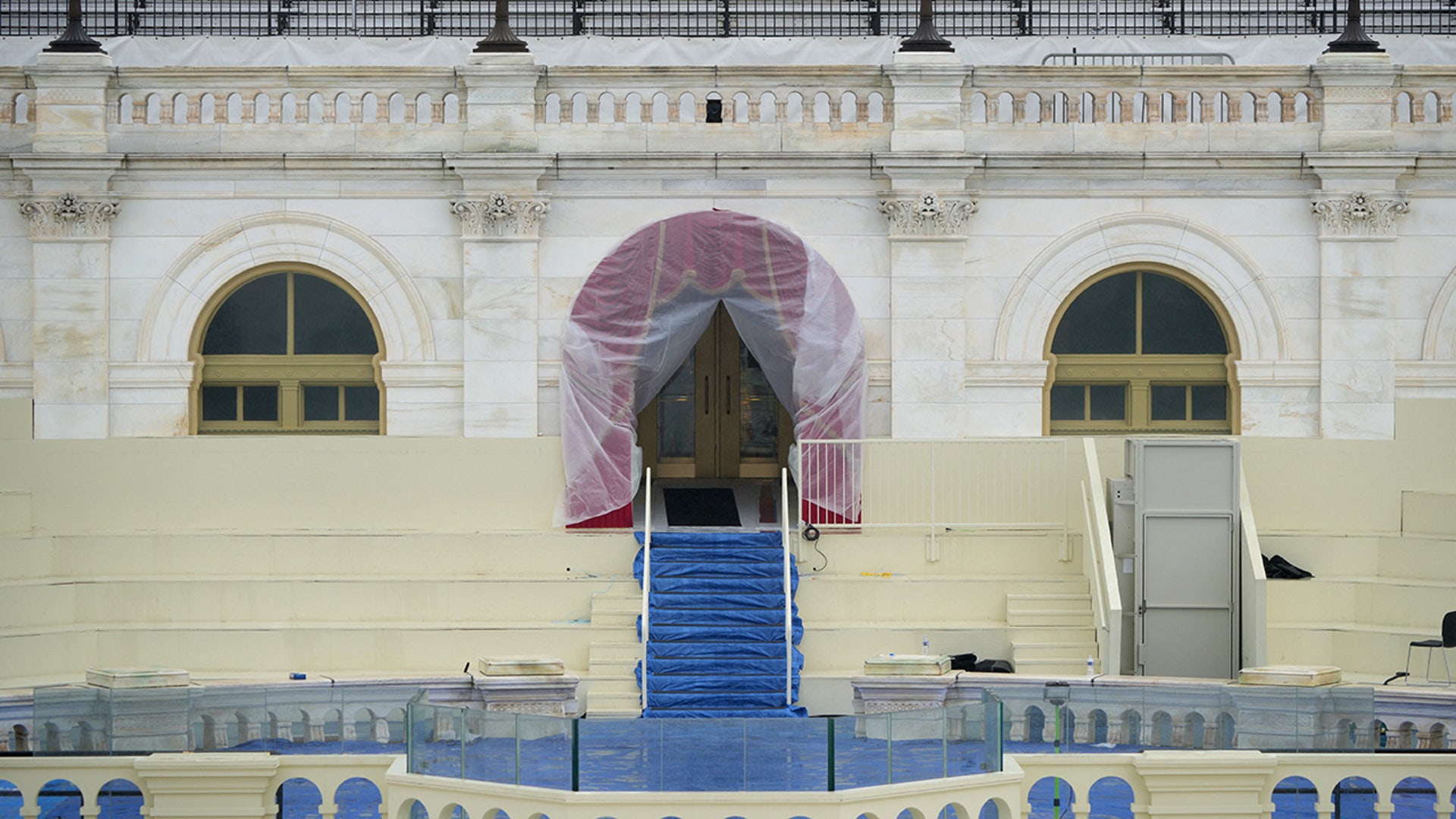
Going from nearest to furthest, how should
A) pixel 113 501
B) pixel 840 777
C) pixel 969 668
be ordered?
1. pixel 840 777
2. pixel 969 668
3. pixel 113 501

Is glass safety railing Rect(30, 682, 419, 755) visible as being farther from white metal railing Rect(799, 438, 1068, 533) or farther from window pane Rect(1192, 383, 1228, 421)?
window pane Rect(1192, 383, 1228, 421)

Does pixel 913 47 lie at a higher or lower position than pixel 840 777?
higher

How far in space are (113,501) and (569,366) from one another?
5103mm

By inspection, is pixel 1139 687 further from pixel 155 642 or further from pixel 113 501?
pixel 113 501

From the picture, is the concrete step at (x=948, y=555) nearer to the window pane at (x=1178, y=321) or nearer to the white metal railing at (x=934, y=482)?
the white metal railing at (x=934, y=482)

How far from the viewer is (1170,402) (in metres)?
24.5

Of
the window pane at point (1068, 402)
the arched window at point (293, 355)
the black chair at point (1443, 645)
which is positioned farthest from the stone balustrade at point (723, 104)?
the black chair at point (1443, 645)

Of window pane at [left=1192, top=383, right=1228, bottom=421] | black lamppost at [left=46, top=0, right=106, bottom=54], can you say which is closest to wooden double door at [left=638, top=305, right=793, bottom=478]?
window pane at [left=1192, top=383, right=1228, bottom=421]

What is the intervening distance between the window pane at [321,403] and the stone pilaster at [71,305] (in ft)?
7.03

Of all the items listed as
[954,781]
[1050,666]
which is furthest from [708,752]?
[1050,666]

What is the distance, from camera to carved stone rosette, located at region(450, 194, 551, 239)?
23875 mm

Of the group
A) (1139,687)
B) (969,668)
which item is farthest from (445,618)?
(1139,687)

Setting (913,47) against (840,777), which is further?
(913,47)

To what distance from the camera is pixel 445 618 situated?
2225 centimetres
